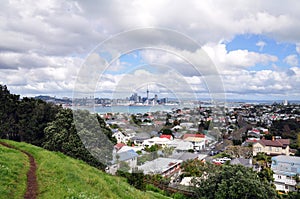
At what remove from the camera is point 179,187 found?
1641 cm

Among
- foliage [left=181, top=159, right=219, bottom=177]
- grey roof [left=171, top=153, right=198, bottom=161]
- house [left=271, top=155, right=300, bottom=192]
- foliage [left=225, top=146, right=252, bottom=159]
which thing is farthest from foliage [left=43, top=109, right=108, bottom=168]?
foliage [left=225, top=146, right=252, bottom=159]

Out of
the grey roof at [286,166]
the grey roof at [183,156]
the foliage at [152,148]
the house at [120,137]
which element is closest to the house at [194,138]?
the foliage at [152,148]

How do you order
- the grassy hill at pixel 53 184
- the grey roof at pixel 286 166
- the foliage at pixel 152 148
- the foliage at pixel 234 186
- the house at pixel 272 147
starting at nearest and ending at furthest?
the grassy hill at pixel 53 184 < the foliage at pixel 152 148 < the foliage at pixel 234 186 < the grey roof at pixel 286 166 < the house at pixel 272 147

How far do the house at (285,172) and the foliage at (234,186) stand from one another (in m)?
9.59

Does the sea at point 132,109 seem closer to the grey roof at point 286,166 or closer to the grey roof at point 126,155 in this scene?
the grey roof at point 126,155

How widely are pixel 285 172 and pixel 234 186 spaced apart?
1327 centimetres

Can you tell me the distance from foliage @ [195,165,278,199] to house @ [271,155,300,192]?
9.59m

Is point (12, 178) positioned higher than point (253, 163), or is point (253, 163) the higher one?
point (12, 178)

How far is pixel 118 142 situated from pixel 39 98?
63.4 ft

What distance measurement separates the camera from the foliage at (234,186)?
12.8 metres

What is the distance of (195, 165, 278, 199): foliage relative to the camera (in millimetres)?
12766

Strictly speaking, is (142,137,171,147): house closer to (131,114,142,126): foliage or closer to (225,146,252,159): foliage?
(131,114,142,126): foliage

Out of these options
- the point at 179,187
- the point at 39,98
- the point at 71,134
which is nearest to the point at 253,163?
the point at 179,187

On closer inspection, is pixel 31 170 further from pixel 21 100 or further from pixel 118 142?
pixel 21 100
